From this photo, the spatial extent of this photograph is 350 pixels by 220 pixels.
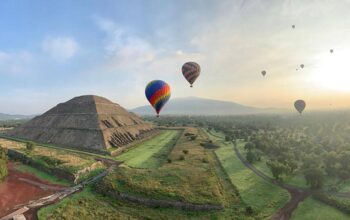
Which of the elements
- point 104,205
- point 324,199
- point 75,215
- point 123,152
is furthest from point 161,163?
point 324,199

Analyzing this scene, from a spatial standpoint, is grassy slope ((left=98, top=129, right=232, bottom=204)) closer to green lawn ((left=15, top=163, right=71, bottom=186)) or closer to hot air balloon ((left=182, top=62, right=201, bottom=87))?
green lawn ((left=15, top=163, right=71, bottom=186))

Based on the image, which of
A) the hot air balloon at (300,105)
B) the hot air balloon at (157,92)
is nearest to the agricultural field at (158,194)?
the hot air balloon at (157,92)

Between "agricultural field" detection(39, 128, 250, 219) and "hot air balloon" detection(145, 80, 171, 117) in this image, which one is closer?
"agricultural field" detection(39, 128, 250, 219)

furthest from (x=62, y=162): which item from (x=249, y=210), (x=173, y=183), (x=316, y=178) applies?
(x=316, y=178)

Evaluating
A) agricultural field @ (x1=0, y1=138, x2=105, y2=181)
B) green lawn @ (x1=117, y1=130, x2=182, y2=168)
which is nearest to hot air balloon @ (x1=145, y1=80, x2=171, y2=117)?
green lawn @ (x1=117, y1=130, x2=182, y2=168)

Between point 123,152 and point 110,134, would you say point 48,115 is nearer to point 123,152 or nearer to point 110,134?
point 110,134
